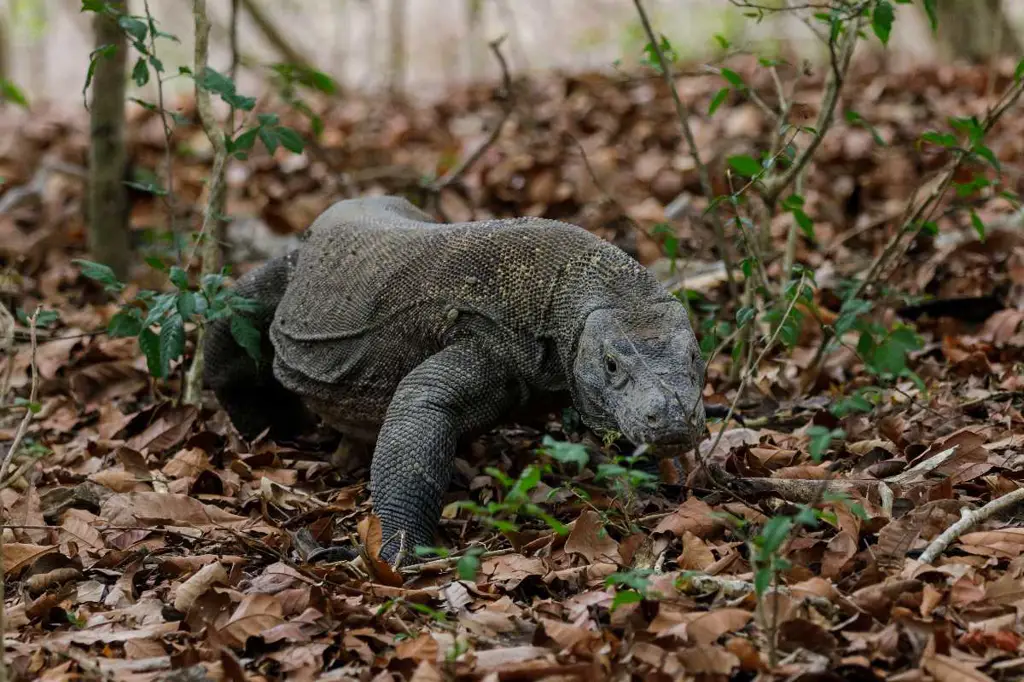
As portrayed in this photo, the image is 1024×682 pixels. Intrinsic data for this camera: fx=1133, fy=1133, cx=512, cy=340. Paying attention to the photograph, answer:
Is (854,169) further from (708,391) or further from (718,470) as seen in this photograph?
(718,470)

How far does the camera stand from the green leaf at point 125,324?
186 inches

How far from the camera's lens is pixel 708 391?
5.23 m

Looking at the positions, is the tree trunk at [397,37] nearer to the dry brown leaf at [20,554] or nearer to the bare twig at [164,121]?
the bare twig at [164,121]

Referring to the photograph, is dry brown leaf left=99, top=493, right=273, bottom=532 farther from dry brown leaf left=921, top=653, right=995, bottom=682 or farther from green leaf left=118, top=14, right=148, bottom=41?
dry brown leaf left=921, top=653, right=995, bottom=682

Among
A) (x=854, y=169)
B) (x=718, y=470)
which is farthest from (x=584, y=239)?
(x=854, y=169)

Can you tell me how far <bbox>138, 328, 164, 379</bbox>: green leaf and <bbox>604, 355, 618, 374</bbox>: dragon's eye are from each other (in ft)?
6.23

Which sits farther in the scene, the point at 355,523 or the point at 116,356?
the point at 116,356

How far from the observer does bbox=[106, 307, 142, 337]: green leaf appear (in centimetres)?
472

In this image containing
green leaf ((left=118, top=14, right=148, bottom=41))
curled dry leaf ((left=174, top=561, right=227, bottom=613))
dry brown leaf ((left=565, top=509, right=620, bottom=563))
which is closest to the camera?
curled dry leaf ((left=174, top=561, right=227, bottom=613))

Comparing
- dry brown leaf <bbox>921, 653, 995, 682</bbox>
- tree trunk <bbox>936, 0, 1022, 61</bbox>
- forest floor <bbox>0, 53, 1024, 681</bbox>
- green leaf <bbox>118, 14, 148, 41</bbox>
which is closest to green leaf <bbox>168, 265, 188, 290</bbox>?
forest floor <bbox>0, 53, 1024, 681</bbox>

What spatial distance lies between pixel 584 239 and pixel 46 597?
2.17 meters

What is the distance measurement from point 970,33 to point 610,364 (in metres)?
9.29

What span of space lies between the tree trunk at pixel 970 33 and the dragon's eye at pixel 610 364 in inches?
354

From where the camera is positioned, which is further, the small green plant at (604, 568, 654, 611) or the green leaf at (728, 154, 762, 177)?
the green leaf at (728, 154, 762, 177)
